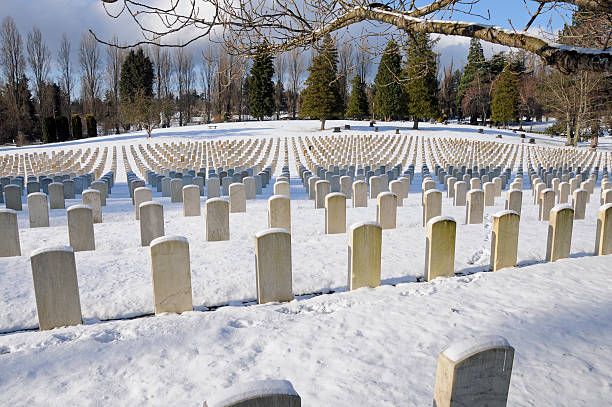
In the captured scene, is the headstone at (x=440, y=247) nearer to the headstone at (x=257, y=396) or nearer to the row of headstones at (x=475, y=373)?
the row of headstones at (x=475, y=373)

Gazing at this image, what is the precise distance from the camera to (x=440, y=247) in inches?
185

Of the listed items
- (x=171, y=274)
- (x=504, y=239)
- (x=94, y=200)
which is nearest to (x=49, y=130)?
(x=94, y=200)

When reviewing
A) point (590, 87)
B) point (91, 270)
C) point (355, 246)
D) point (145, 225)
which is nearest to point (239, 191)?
point (145, 225)

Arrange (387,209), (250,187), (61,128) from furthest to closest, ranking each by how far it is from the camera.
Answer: (61,128)
(250,187)
(387,209)

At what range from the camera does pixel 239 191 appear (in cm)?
861

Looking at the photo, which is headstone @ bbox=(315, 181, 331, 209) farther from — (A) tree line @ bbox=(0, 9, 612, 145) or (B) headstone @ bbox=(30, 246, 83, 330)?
(A) tree line @ bbox=(0, 9, 612, 145)

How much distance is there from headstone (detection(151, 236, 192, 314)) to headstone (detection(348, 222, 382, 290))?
156 cm

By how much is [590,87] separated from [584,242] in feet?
120

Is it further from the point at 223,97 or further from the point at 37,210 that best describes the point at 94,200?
the point at 223,97

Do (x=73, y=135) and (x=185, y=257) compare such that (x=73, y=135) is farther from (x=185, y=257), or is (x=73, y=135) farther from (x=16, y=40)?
(x=185, y=257)

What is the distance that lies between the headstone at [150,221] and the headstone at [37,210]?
2.61 meters

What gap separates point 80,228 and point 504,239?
17.5 feet

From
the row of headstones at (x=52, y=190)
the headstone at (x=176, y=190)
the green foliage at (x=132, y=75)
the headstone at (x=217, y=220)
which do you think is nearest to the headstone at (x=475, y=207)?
the headstone at (x=217, y=220)

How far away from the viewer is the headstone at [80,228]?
5949 mm
